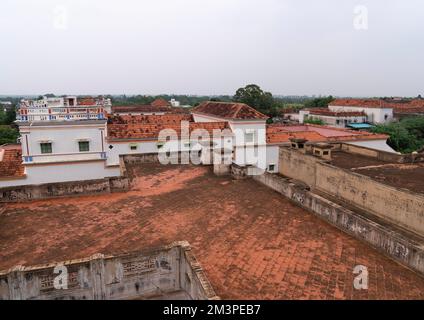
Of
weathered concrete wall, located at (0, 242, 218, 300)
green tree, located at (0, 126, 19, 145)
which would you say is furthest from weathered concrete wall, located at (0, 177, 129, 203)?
green tree, located at (0, 126, 19, 145)

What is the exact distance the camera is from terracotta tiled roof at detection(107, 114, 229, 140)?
23422mm

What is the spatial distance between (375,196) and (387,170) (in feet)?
13.1

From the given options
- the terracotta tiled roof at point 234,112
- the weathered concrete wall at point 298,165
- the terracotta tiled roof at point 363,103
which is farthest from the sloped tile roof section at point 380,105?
the weathered concrete wall at point 298,165

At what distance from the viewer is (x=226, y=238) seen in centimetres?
939

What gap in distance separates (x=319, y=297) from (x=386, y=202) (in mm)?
9431

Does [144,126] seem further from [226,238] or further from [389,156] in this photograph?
[226,238]

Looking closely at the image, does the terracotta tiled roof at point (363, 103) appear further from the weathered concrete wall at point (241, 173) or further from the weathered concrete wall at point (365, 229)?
the weathered concrete wall at point (365, 229)

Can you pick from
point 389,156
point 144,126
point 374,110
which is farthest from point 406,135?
point 144,126

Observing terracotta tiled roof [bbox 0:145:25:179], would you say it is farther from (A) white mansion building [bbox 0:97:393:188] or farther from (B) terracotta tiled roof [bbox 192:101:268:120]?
(B) terracotta tiled roof [bbox 192:101:268:120]

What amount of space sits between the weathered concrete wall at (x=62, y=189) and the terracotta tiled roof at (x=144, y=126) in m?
9.37

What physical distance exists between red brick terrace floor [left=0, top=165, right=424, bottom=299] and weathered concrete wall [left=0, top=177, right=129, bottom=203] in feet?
1.44

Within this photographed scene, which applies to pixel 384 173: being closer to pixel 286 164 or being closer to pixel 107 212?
pixel 286 164

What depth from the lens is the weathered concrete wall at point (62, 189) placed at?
12.8m

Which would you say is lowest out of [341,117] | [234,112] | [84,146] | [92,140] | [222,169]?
[222,169]
